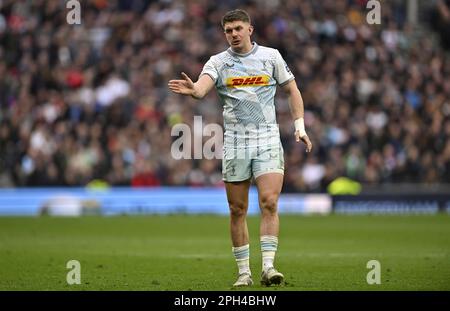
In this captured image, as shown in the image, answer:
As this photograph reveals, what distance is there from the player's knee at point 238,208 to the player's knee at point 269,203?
0.25m

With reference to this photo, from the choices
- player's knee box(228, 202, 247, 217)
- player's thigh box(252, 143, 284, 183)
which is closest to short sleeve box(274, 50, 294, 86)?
player's thigh box(252, 143, 284, 183)

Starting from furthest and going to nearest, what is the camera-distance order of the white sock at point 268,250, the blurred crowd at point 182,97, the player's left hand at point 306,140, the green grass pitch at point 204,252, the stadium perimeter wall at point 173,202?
the blurred crowd at point 182,97 → the stadium perimeter wall at point 173,202 → the green grass pitch at point 204,252 → the player's left hand at point 306,140 → the white sock at point 268,250

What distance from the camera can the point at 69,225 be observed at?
73.9 feet

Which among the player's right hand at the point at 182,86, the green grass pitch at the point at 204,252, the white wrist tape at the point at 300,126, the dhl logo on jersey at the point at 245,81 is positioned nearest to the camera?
the player's right hand at the point at 182,86

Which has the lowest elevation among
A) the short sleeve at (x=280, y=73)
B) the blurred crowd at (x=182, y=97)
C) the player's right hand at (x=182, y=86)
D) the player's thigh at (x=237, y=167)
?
the player's thigh at (x=237, y=167)

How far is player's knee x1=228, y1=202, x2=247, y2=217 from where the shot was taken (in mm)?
11180

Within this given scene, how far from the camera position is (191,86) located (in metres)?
10.7

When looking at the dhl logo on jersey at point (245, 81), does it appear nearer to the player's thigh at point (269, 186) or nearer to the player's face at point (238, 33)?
the player's face at point (238, 33)

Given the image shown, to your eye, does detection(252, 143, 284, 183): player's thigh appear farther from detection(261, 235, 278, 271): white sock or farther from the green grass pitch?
the green grass pitch

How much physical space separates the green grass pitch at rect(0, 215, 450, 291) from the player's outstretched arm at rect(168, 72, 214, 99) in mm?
1990

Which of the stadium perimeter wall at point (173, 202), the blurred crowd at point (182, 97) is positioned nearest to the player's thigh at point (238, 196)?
the stadium perimeter wall at point (173, 202)

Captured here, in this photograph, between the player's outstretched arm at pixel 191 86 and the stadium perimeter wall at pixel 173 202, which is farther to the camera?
Answer: the stadium perimeter wall at pixel 173 202

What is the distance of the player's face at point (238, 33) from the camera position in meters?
11.0

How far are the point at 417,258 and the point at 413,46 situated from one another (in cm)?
1878
